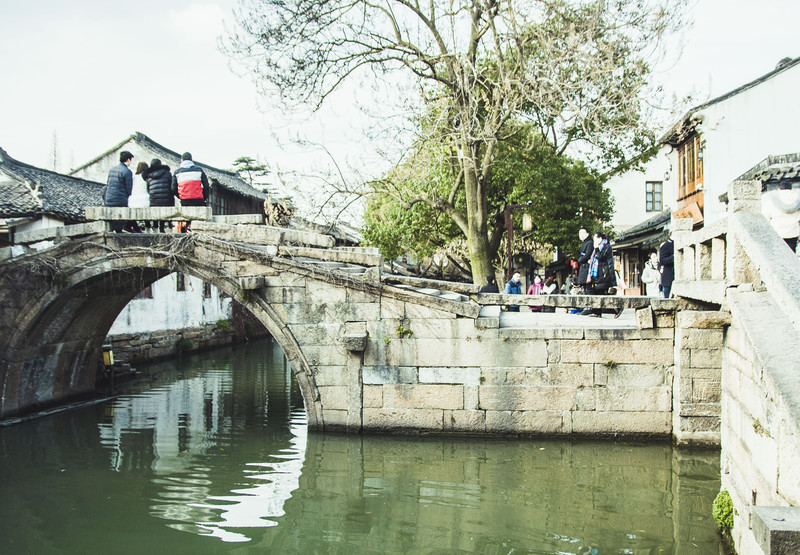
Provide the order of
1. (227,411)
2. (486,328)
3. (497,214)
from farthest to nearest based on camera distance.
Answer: (497,214) → (227,411) → (486,328)

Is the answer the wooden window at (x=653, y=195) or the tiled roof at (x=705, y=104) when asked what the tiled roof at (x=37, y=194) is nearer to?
Answer: the tiled roof at (x=705, y=104)

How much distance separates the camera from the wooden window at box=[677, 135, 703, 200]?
57.7ft

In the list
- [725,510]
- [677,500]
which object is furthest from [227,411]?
[725,510]

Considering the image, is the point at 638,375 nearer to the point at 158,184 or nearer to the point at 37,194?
the point at 158,184

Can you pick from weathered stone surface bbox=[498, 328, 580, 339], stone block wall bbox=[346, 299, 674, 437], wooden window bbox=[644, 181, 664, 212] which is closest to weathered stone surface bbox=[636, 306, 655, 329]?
stone block wall bbox=[346, 299, 674, 437]

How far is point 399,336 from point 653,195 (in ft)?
90.5

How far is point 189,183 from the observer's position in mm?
9562

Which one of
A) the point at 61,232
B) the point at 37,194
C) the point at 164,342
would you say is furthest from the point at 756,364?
the point at 164,342

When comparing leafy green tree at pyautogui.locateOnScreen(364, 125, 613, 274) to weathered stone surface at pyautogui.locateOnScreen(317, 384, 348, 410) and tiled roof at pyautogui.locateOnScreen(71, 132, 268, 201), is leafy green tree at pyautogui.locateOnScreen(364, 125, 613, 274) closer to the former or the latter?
weathered stone surface at pyautogui.locateOnScreen(317, 384, 348, 410)

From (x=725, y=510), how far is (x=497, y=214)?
1194cm

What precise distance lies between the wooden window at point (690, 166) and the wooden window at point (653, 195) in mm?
13122

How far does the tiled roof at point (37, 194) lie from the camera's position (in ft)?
43.8

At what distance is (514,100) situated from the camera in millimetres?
11320

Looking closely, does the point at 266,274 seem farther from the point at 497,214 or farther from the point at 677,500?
the point at 497,214
